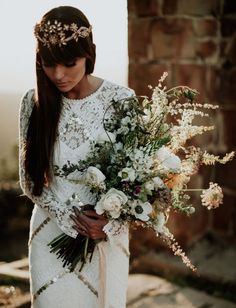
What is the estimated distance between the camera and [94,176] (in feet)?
9.31

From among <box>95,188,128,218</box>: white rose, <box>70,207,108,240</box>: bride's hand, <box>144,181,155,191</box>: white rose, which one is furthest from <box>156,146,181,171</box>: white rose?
<box>70,207,108,240</box>: bride's hand

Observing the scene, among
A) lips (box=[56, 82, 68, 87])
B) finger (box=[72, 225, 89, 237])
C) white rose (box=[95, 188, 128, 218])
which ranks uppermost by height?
lips (box=[56, 82, 68, 87])

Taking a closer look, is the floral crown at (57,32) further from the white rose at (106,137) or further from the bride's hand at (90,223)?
the bride's hand at (90,223)

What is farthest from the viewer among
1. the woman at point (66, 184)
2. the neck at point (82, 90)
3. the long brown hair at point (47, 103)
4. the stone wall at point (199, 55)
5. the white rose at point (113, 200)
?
the stone wall at point (199, 55)

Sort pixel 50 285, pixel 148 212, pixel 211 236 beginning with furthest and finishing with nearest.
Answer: pixel 211 236 → pixel 50 285 → pixel 148 212

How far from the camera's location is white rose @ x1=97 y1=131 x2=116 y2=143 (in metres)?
2.95

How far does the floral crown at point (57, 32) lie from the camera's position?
2895 millimetres

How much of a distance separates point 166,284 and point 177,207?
8.04ft

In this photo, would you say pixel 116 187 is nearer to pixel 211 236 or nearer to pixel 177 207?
pixel 177 207

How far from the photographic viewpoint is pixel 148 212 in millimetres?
2914

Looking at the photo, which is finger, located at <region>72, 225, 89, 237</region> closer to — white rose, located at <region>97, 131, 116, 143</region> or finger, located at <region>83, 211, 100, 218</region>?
finger, located at <region>83, 211, 100, 218</region>

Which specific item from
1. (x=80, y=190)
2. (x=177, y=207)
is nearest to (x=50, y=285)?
(x=80, y=190)

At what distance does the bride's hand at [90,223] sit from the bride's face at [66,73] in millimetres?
572

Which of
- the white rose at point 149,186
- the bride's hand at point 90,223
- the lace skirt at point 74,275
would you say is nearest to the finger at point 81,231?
the bride's hand at point 90,223
